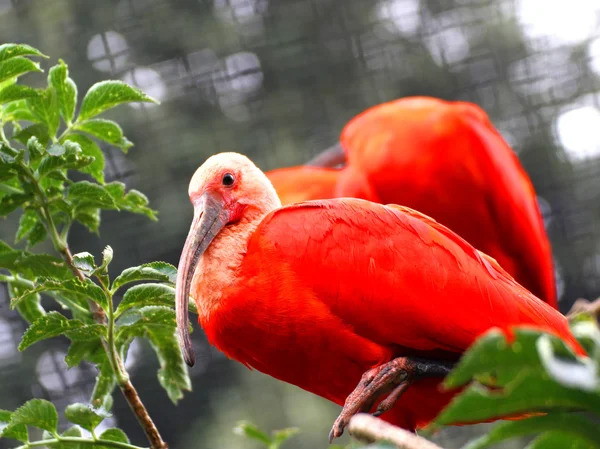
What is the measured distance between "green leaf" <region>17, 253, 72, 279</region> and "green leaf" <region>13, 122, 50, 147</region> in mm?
213

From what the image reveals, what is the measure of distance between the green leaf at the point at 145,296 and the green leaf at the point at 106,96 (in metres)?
0.36

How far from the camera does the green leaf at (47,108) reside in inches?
62.8

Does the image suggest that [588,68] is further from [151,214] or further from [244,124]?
[151,214]

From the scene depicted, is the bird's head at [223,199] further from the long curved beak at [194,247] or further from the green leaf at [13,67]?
the green leaf at [13,67]

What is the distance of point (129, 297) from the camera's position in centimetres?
147

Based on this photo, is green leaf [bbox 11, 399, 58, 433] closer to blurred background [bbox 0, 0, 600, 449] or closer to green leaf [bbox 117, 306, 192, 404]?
green leaf [bbox 117, 306, 192, 404]

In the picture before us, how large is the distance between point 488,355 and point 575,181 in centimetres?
527

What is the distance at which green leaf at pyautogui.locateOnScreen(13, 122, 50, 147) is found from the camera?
161 cm

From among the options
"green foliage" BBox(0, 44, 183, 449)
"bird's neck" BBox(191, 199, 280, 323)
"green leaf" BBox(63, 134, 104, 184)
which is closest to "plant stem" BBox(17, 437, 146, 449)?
"green foliage" BBox(0, 44, 183, 449)

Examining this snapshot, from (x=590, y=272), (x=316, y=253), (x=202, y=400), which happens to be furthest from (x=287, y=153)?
(x=316, y=253)

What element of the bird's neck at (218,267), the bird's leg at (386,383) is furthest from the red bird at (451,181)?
the bird's leg at (386,383)

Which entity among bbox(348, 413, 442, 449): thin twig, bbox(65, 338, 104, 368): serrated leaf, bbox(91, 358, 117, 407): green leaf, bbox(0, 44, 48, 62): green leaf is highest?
bbox(0, 44, 48, 62): green leaf

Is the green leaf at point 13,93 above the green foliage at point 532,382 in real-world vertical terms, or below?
above

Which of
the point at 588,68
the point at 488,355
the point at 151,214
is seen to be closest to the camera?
the point at 488,355
